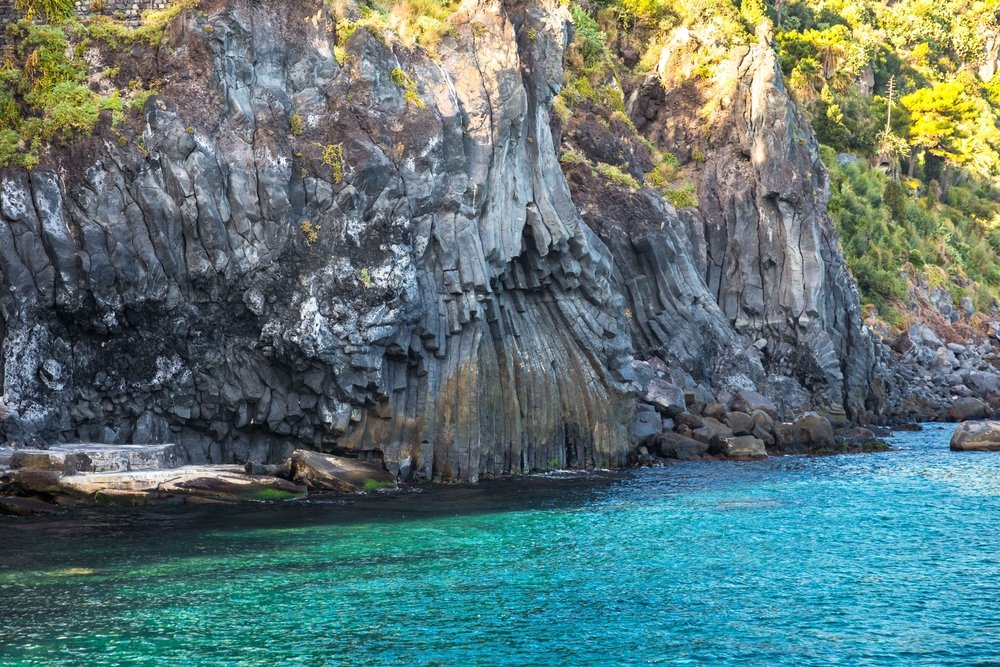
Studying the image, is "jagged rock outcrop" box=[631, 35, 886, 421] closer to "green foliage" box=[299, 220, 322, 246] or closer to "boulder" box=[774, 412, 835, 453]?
"boulder" box=[774, 412, 835, 453]

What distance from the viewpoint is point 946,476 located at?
36094mm

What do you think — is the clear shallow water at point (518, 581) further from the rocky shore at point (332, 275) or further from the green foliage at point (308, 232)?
the green foliage at point (308, 232)

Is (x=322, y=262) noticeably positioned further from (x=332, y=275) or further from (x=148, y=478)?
(x=148, y=478)

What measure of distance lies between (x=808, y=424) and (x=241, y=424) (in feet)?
81.1

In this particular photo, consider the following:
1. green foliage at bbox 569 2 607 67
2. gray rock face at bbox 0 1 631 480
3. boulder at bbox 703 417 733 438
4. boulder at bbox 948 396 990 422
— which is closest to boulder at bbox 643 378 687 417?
boulder at bbox 703 417 733 438

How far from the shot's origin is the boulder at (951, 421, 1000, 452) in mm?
44312

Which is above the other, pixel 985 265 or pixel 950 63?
pixel 950 63

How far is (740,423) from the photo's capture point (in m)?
44.1

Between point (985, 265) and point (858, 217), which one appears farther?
point (985, 265)

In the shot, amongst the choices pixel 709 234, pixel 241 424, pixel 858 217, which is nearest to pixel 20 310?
pixel 241 424

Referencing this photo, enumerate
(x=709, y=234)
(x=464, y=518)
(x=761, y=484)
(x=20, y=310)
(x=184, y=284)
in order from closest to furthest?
(x=464, y=518), (x=20, y=310), (x=184, y=284), (x=761, y=484), (x=709, y=234)

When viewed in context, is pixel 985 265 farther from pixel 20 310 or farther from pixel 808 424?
pixel 20 310

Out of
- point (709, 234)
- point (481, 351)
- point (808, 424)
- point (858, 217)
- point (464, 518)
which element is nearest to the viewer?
point (464, 518)

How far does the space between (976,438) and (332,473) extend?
28752 millimetres
